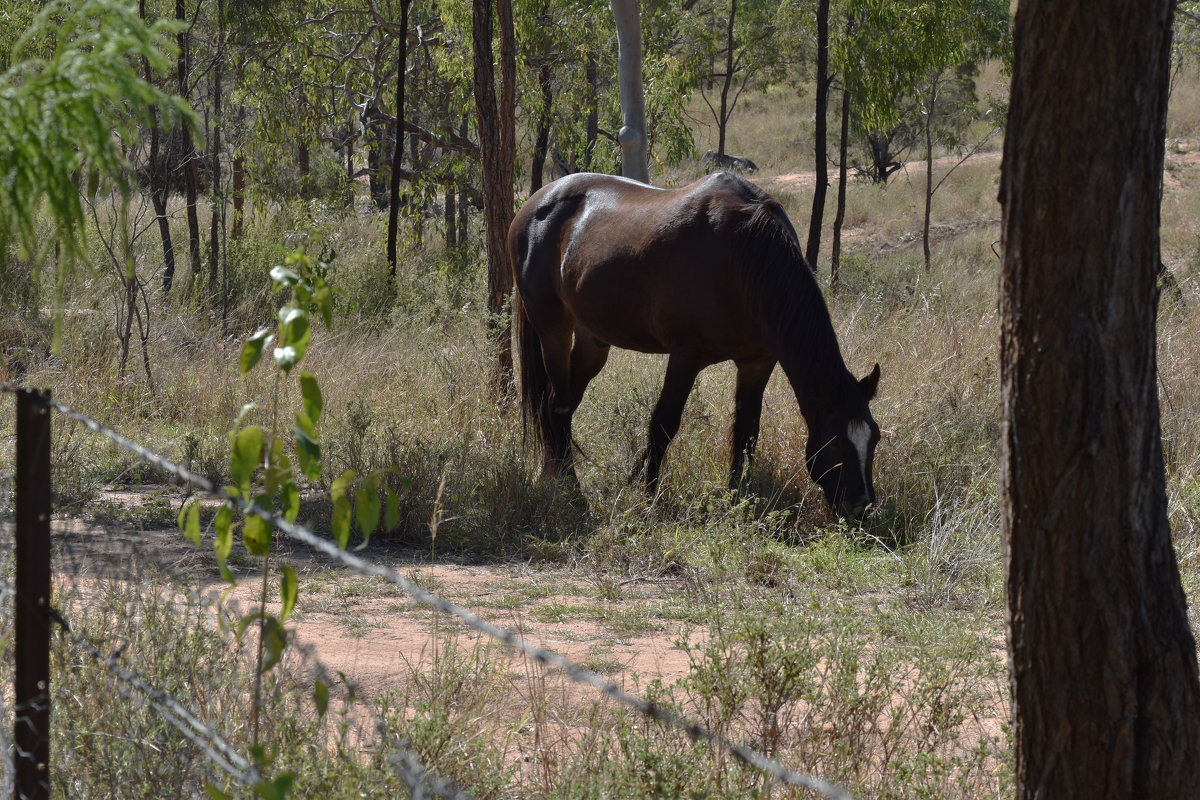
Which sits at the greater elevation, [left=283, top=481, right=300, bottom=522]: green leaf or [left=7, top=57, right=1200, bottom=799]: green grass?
[left=283, top=481, right=300, bottom=522]: green leaf

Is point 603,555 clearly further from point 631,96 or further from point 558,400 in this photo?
point 631,96

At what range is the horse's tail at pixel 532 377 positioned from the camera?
7.61 metres

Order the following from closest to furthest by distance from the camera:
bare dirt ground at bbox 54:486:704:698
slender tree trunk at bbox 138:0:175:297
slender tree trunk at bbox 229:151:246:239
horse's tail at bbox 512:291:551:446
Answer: bare dirt ground at bbox 54:486:704:698 → horse's tail at bbox 512:291:551:446 → slender tree trunk at bbox 138:0:175:297 → slender tree trunk at bbox 229:151:246:239

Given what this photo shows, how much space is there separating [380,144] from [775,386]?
960cm

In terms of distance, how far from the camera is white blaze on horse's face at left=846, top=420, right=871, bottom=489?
5.65m

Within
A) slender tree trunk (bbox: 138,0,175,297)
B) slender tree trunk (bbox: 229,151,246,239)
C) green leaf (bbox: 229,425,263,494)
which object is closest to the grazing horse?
green leaf (bbox: 229,425,263,494)

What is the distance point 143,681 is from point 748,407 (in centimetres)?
431

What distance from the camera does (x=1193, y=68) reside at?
136 feet

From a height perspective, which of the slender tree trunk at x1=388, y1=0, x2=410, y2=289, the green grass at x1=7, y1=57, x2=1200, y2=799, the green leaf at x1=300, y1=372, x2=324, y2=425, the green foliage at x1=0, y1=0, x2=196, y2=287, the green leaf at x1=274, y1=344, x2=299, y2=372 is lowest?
the green grass at x1=7, y1=57, x2=1200, y2=799

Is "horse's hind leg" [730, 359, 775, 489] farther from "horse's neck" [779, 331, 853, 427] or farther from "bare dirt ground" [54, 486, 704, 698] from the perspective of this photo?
"bare dirt ground" [54, 486, 704, 698]

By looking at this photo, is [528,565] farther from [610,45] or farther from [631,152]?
[610,45]

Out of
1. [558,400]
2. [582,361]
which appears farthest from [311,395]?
[582,361]

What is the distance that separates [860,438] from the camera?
5.64 meters

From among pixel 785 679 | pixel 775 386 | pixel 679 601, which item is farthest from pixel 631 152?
pixel 785 679
